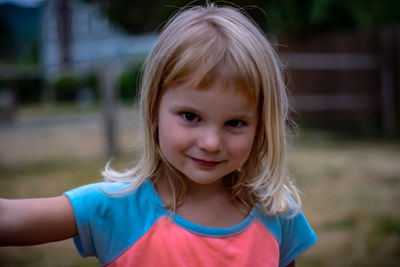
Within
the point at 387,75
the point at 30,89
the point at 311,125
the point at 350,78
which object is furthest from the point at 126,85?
the point at 387,75

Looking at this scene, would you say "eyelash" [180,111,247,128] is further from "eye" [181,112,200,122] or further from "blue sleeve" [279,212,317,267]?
"blue sleeve" [279,212,317,267]

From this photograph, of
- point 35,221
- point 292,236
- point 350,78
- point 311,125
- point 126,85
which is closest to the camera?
point 35,221

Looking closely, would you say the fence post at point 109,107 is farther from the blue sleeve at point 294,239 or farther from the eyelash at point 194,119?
the eyelash at point 194,119

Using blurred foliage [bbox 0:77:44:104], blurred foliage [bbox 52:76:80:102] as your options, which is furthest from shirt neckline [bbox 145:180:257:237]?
blurred foliage [bbox 52:76:80:102]

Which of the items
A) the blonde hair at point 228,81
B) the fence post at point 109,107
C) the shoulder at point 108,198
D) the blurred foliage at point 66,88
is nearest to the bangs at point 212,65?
the blonde hair at point 228,81

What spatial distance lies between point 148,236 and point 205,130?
0.29 metres

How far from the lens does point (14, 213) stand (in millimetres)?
1059

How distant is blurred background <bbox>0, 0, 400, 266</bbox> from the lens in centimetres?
263

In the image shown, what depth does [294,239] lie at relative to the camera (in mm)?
1362

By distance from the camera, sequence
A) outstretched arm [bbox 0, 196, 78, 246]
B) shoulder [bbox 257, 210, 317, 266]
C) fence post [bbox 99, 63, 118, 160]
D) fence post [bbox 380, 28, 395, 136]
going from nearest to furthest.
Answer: outstretched arm [bbox 0, 196, 78, 246] → shoulder [bbox 257, 210, 317, 266] → fence post [bbox 99, 63, 118, 160] → fence post [bbox 380, 28, 395, 136]

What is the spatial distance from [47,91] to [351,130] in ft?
43.9

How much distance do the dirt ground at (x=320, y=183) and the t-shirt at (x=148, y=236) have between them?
Result: 1.21 ft

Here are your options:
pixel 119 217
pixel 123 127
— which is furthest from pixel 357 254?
pixel 123 127

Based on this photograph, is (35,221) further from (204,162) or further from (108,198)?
(204,162)
